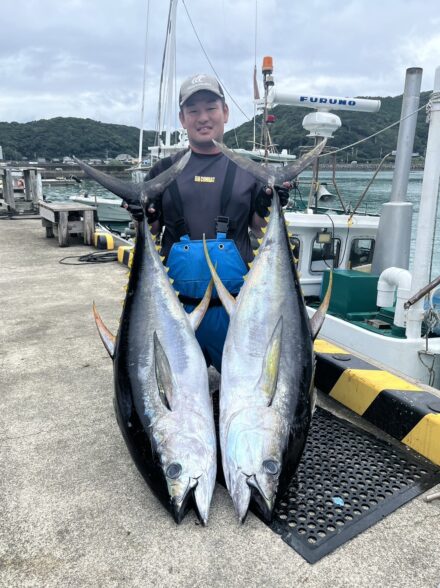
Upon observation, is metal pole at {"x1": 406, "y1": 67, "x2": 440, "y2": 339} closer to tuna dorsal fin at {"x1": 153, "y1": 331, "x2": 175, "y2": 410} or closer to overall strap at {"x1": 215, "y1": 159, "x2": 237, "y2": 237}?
overall strap at {"x1": 215, "y1": 159, "x2": 237, "y2": 237}

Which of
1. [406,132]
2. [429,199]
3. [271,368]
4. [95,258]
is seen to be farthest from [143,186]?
[95,258]

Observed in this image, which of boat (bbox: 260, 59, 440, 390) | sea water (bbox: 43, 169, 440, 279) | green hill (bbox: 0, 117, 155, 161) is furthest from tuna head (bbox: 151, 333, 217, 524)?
green hill (bbox: 0, 117, 155, 161)

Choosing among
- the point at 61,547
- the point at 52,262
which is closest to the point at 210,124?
the point at 61,547

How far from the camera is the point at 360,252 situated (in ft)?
19.8

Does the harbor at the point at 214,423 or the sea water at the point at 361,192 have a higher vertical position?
the sea water at the point at 361,192

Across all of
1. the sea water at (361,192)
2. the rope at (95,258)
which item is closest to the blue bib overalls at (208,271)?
the sea water at (361,192)

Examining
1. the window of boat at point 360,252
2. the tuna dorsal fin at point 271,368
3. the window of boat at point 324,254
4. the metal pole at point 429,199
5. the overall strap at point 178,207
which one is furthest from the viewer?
the window of boat at point 360,252

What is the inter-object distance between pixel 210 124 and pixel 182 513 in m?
1.99

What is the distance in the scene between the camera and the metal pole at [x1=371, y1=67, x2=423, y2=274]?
4527 mm

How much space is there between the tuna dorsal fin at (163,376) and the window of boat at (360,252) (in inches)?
177

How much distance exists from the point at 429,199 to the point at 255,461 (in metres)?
2.58

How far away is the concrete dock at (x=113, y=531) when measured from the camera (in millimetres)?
1495

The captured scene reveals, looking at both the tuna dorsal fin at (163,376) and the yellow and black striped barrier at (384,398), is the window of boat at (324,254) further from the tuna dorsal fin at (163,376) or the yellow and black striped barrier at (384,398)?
the tuna dorsal fin at (163,376)

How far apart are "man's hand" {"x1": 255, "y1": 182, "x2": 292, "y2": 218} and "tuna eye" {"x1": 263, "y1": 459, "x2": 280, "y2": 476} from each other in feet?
4.42
